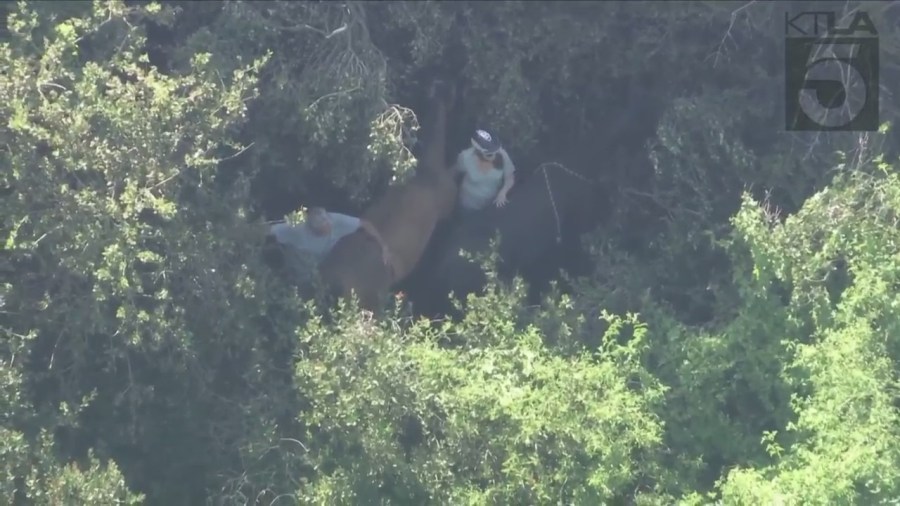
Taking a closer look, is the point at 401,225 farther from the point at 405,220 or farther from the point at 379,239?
the point at 379,239

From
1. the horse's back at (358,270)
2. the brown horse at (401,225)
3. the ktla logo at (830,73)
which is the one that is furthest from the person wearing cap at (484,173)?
the ktla logo at (830,73)

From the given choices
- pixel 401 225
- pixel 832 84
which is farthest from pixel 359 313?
pixel 832 84

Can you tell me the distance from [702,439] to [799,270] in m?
1.14

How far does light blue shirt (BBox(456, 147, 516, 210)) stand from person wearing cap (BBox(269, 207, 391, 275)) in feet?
2.34

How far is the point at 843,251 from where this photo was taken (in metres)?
5.91

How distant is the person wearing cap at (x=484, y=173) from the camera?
6953 millimetres

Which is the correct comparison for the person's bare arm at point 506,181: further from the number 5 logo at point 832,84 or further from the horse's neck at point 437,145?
the number 5 logo at point 832,84

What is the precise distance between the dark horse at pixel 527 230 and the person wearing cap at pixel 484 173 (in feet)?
0.27

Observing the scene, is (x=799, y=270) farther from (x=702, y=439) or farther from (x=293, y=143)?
(x=293, y=143)

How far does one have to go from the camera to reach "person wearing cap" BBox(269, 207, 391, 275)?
6.65 meters

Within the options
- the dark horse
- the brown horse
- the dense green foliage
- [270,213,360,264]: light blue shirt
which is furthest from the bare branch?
[270,213,360,264]: light blue shirt

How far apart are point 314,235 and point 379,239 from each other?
0.45 meters

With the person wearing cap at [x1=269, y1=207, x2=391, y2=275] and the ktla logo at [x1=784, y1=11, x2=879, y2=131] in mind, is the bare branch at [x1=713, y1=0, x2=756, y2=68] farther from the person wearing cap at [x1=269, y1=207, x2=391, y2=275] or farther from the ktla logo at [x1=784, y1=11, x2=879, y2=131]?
the person wearing cap at [x1=269, y1=207, x2=391, y2=275]

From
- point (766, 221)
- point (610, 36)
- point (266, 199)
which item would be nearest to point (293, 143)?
point (266, 199)
